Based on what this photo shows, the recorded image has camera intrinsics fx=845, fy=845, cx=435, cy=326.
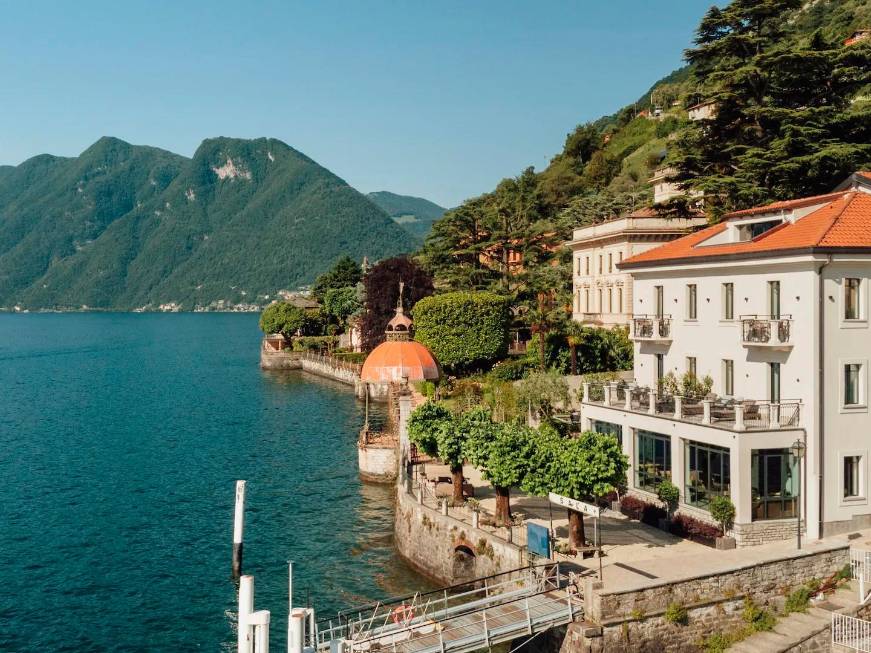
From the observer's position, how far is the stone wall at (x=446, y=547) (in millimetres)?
25375

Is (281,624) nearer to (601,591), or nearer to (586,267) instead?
(601,591)

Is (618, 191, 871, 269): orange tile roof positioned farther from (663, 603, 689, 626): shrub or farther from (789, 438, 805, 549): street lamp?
(663, 603, 689, 626): shrub

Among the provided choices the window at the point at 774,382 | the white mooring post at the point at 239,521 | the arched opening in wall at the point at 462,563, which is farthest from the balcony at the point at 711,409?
the white mooring post at the point at 239,521

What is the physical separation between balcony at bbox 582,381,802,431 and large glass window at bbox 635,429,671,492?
866 millimetres

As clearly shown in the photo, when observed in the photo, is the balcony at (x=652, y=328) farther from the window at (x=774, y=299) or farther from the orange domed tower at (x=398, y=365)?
the orange domed tower at (x=398, y=365)

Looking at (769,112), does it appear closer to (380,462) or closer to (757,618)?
(380,462)

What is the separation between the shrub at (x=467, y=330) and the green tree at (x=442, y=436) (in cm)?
3207

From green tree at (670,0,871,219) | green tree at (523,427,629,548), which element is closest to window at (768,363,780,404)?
green tree at (523,427,629,548)

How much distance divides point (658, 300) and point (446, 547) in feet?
42.3

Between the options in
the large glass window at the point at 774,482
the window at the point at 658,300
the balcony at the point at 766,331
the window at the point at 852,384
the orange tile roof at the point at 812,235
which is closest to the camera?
the large glass window at the point at 774,482

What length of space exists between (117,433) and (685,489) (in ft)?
156

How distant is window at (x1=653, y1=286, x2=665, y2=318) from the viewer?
108 ft

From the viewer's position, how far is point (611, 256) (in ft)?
187

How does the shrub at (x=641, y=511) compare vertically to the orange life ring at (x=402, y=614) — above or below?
A: above
